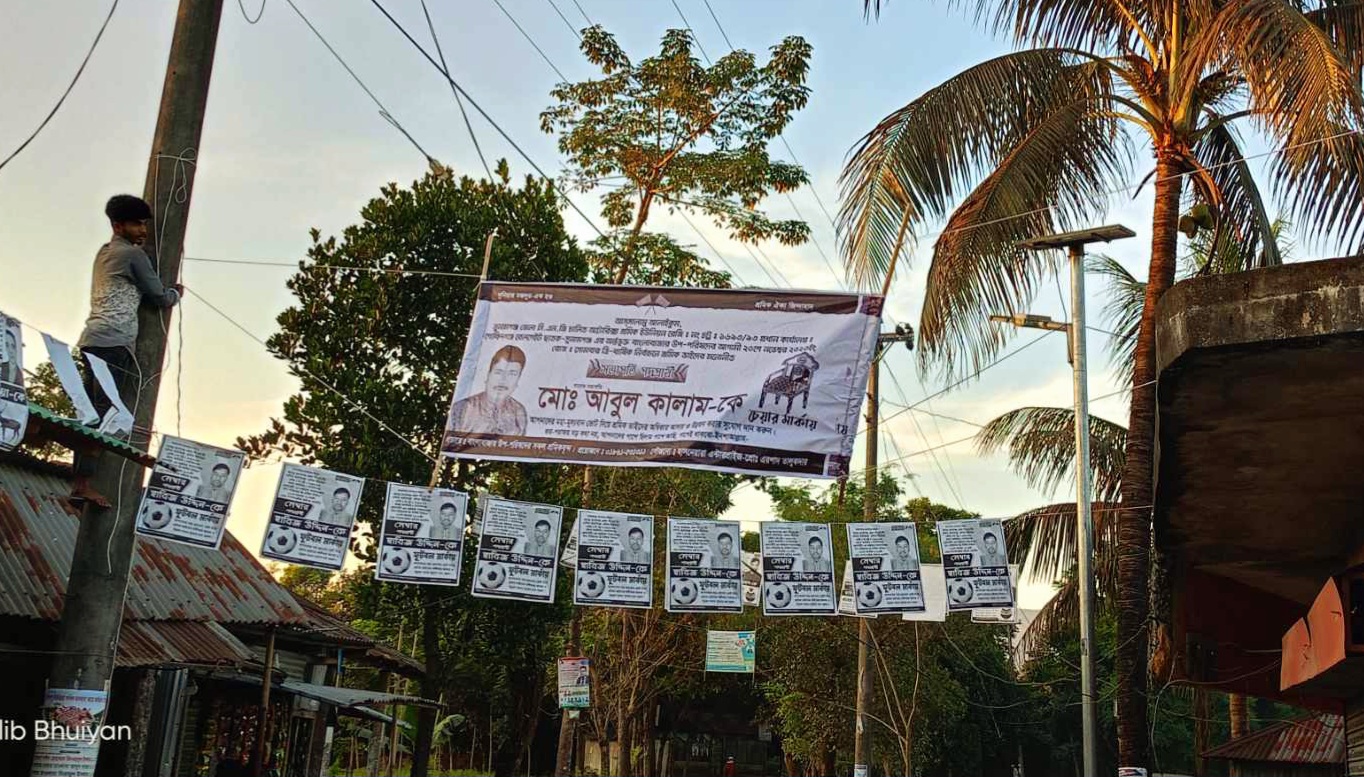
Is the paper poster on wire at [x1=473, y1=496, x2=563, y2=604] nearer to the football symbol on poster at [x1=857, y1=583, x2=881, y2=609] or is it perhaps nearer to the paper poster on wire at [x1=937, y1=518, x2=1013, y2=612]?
the football symbol on poster at [x1=857, y1=583, x2=881, y2=609]

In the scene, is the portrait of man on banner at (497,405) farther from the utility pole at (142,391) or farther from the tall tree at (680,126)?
the tall tree at (680,126)

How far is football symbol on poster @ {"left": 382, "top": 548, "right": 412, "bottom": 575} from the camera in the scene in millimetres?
8469

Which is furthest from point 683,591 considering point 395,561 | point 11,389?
point 11,389

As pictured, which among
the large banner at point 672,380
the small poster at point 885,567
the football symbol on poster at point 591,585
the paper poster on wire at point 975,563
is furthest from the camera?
the paper poster on wire at point 975,563

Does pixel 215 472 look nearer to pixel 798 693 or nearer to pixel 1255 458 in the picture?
pixel 1255 458

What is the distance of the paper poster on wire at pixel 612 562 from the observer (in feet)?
29.0

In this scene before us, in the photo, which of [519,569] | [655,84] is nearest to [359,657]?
[519,569]

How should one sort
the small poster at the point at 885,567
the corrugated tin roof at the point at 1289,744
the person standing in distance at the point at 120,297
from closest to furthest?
1. the person standing in distance at the point at 120,297
2. the small poster at the point at 885,567
3. the corrugated tin roof at the point at 1289,744

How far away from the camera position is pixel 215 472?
7.66 m

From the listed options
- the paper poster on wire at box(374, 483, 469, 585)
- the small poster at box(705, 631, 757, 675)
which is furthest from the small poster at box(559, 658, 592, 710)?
the paper poster on wire at box(374, 483, 469, 585)

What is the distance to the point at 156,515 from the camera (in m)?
7.46

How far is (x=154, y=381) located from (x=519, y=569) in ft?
10.7

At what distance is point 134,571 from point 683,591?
22.0 feet

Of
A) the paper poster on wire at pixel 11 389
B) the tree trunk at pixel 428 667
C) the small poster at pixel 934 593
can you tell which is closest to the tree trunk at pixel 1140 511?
the paper poster on wire at pixel 11 389
